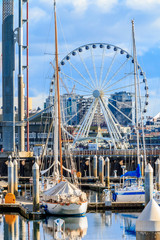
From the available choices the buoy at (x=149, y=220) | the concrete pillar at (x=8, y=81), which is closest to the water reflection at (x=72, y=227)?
the buoy at (x=149, y=220)

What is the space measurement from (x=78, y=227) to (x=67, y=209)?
3.78 m

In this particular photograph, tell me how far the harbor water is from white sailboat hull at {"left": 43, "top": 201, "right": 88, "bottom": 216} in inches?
19.0

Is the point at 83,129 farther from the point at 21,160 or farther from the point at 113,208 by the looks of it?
the point at 113,208

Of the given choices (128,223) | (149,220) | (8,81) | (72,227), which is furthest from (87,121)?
(149,220)

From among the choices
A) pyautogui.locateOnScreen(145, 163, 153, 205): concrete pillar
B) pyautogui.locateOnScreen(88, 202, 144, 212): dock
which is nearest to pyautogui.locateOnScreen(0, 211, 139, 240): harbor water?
pyautogui.locateOnScreen(88, 202, 144, 212): dock

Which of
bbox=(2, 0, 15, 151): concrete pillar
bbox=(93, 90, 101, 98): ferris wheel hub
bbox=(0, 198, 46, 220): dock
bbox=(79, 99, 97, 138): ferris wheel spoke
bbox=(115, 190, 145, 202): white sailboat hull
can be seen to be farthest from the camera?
bbox=(79, 99, 97, 138): ferris wheel spoke

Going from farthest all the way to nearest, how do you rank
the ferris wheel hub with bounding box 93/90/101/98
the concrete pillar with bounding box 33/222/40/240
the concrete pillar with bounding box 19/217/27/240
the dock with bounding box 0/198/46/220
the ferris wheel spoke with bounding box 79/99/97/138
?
the ferris wheel spoke with bounding box 79/99/97/138 → the ferris wheel hub with bounding box 93/90/101/98 → the dock with bounding box 0/198/46/220 → the concrete pillar with bounding box 19/217/27/240 → the concrete pillar with bounding box 33/222/40/240

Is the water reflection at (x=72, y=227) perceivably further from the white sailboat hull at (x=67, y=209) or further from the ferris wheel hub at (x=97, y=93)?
the ferris wheel hub at (x=97, y=93)

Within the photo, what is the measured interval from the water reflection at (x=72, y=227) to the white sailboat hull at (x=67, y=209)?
474 mm

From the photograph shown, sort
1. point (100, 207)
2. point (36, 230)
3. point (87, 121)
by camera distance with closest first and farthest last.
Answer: point (36, 230) < point (100, 207) < point (87, 121)

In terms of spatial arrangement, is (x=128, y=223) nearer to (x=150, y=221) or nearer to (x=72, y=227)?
(x=72, y=227)

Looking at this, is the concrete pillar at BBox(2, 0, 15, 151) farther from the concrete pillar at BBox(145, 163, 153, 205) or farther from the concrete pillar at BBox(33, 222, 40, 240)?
the concrete pillar at BBox(145, 163, 153, 205)

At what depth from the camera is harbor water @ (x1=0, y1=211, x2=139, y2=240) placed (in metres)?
44.5

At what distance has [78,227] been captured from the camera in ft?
156
